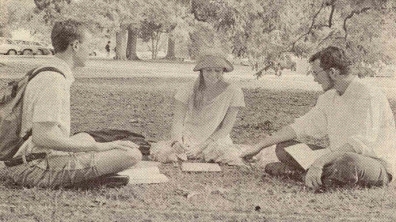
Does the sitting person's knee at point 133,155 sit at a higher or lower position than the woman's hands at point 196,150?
higher

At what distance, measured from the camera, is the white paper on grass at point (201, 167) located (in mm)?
4959

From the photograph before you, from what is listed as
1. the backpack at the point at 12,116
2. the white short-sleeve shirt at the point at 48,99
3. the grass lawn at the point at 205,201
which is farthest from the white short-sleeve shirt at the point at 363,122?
the backpack at the point at 12,116

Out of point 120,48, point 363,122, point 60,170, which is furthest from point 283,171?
point 120,48

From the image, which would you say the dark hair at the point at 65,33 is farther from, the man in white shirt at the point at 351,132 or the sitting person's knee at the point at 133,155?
the man in white shirt at the point at 351,132

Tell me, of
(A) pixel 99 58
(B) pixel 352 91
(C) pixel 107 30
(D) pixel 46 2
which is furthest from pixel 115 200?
(A) pixel 99 58

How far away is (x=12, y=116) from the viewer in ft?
12.5

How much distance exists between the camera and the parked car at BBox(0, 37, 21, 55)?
288 inches

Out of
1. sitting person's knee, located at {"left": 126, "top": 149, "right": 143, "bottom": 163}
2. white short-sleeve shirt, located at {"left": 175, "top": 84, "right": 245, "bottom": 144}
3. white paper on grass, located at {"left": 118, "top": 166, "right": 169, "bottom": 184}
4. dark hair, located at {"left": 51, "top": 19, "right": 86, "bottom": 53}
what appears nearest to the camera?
dark hair, located at {"left": 51, "top": 19, "right": 86, "bottom": 53}

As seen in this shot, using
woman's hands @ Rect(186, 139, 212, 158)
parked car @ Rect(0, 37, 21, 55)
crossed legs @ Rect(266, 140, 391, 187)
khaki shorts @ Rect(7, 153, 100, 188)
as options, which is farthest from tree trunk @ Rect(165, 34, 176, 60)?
khaki shorts @ Rect(7, 153, 100, 188)

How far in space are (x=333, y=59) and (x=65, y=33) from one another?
6.28 ft

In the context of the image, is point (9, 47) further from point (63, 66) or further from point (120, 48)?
point (120, 48)

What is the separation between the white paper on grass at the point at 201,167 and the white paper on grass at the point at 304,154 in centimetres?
67

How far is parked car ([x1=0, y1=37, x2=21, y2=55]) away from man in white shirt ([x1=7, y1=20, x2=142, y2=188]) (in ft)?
11.9

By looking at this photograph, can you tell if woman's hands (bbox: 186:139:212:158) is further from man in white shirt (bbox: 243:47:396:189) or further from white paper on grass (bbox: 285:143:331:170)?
white paper on grass (bbox: 285:143:331:170)
